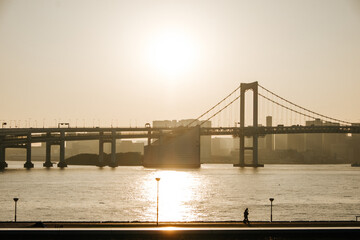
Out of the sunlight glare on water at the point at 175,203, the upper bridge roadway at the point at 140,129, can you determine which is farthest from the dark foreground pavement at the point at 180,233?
the upper bridge roadway at the point at 140,129

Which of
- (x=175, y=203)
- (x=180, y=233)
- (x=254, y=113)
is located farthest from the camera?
(x=254, y=113)

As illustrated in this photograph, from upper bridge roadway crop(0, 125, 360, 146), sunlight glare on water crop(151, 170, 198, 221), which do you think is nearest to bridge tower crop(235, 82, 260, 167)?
upper bridge roadway crop(0, 125, 360, 146)

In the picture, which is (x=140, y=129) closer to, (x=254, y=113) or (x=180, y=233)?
(x=254, y=113)

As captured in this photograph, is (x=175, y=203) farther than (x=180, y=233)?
Yes

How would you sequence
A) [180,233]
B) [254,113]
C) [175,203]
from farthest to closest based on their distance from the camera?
[254,113]
[175,203]
[180,233]

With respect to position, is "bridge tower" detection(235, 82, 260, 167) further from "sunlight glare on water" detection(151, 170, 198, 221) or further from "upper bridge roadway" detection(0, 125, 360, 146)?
"sunlight glare on water" detection(151, 170, 198, 221)

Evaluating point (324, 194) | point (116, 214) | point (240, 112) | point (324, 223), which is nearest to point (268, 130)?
point (240, 112)

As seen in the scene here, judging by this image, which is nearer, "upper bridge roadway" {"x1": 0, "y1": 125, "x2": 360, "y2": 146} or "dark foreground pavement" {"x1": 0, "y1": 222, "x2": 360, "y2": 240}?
"dark foreground pavement" {"x1": 0, "y1": 222, "x2": 360, "y2": 240}

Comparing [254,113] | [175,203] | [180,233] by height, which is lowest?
[175,203]

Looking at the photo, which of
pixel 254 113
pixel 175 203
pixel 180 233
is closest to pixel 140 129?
pixel 254 113

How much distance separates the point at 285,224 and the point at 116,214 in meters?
19.1

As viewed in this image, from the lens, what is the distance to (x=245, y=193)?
74.1 m

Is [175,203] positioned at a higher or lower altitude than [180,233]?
lower

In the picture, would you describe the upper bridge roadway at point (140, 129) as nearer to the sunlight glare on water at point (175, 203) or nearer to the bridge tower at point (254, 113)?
the bridge tower at point (254, 113)
